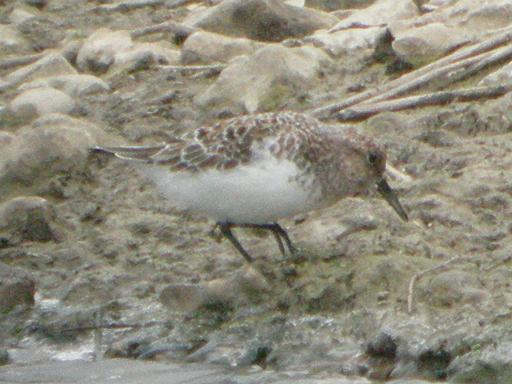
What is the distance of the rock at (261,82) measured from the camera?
1020cm

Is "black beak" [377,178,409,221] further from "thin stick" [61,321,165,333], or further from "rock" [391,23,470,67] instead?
"rock" [391,23,470,67]

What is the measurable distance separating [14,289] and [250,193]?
1642 millimetres

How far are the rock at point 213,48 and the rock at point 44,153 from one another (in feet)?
6.03

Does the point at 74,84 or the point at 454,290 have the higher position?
the point at 454,290

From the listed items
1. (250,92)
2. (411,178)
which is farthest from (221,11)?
(411,178)

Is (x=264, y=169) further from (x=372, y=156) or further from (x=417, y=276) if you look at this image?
(x=417, y=276)

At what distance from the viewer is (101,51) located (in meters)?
11.9

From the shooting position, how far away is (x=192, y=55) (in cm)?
1133

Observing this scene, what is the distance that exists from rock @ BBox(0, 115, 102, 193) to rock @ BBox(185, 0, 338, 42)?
2506mm

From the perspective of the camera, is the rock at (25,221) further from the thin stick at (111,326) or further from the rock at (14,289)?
the thin stick at (111,326)

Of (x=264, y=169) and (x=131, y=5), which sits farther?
(x=131, y=5)

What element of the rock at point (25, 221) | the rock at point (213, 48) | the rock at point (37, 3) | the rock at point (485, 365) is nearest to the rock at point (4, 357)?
the rock at point (25, 221)

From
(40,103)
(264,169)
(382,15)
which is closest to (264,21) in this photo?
(382,15)

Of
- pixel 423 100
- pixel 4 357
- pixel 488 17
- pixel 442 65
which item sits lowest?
pixel 4 357
